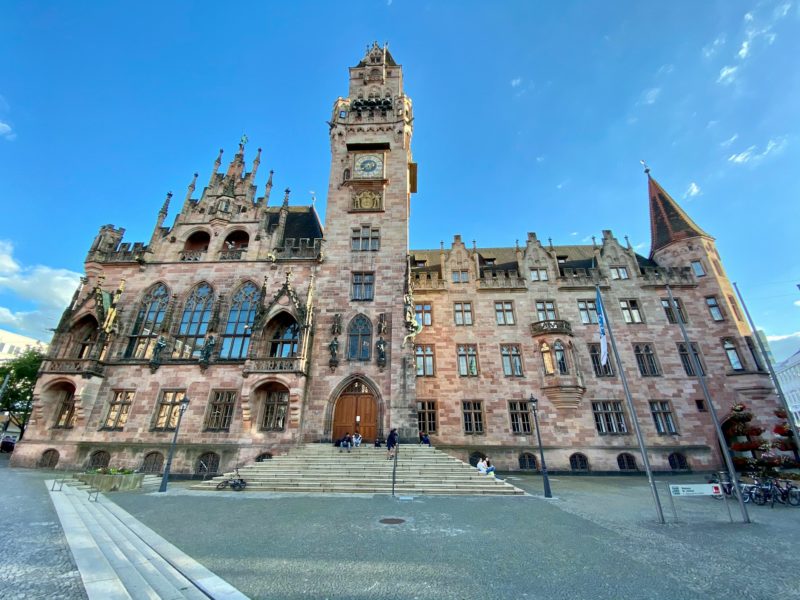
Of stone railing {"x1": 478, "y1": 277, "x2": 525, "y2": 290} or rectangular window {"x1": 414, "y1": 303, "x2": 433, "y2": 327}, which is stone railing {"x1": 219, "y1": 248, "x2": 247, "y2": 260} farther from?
stone railing {"x1": 478, "y1": 277, "x2": 525, "y2": 290}

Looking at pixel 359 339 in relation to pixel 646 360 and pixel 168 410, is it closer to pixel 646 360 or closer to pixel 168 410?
pixel 168 410

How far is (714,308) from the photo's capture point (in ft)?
86.1

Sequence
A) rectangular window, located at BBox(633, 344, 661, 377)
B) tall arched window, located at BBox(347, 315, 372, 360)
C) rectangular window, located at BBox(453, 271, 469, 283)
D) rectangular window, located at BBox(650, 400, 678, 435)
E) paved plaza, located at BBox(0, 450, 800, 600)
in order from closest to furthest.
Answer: paved plaza, located at BBox(0, 450, 800, 600) → tall arched window, located at BBox(347, 315, 372, 360) → rectangular window, located at BBox(650, 400, 678, 435) → rectangular window, located at BBox(633, 344, 661, 377) → rectangular window, located at BBox(453, 271, 469, 283)

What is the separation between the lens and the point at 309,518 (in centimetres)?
956

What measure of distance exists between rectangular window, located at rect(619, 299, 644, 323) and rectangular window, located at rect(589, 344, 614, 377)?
3.59 m

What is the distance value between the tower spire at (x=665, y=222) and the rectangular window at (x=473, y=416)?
70.9 feet

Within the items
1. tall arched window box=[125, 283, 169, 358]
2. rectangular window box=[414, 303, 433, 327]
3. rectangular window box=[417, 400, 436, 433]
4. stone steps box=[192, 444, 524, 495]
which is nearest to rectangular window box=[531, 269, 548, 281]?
rectangular window box=[414, 303, 433, 327]

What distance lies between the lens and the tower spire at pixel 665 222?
2861 centimetres

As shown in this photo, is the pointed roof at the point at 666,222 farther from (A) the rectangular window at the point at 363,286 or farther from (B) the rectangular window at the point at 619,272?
(A) the rectangular window at the point at 363,286

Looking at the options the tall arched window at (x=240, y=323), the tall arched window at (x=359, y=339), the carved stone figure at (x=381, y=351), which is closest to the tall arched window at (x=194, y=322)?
the tall arched window at (x=240, y=323)

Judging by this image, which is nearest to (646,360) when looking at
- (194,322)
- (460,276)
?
(460,276)

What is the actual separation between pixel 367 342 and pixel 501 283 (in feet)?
41.9

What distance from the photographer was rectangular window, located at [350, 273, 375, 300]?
24.1 m

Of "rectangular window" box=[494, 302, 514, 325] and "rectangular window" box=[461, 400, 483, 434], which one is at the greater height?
"rectangular window" box=[494, 302, 514, 325]
